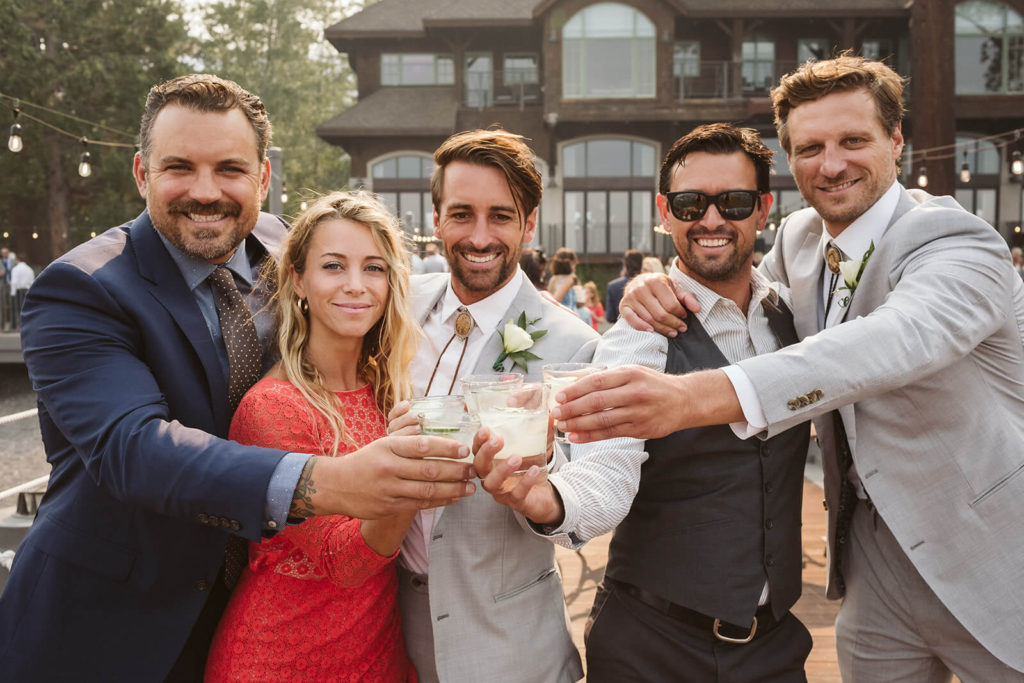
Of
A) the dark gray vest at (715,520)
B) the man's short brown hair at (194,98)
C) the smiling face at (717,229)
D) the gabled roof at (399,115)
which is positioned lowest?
the dark gray vest at (715,520)

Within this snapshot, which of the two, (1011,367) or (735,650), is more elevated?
(1011,367)

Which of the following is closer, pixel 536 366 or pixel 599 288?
pixel 536 366

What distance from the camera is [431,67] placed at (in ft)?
79.9

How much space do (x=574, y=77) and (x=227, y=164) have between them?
21.3m

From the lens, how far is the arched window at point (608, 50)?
21.9m

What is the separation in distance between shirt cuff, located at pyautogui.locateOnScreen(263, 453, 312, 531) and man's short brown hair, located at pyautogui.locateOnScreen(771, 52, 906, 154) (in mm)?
2115

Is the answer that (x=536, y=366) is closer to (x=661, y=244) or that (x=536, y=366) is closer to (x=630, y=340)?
(x=630, y=340)

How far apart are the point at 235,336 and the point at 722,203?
5.06 feet

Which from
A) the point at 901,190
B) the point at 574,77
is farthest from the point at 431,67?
the point at 901,190

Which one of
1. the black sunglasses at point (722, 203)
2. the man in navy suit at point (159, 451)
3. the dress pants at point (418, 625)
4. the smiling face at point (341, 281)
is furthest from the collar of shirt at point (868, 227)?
the dress pants at point (418, 625)

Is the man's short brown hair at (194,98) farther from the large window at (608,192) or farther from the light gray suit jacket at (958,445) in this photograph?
the large window at (608,192)

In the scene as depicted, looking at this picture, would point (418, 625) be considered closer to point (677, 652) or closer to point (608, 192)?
point (677, 652)

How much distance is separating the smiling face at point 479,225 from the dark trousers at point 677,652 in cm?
110

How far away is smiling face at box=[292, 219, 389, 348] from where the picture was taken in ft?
7.36
